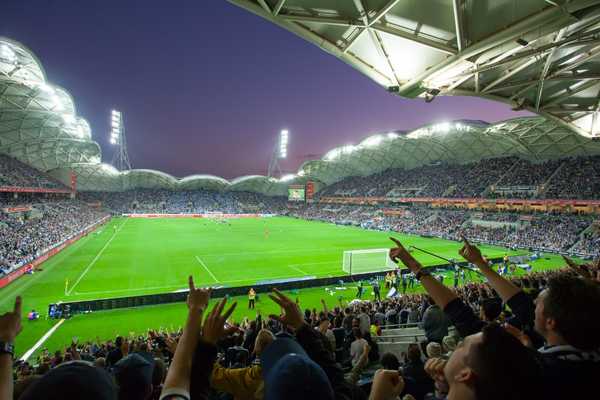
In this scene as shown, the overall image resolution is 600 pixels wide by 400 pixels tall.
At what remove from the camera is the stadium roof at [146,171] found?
34.2 metres

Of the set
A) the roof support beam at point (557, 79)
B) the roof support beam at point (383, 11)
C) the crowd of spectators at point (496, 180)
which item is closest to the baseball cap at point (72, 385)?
the roof support beam at point (383, 11)

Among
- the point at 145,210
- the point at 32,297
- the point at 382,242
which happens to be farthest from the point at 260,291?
the point at 145,210

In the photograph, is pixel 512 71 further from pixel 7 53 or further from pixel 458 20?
pixel 7 53

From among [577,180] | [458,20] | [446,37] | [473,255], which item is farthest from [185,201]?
[473,255]

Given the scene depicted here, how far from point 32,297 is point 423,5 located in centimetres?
2504

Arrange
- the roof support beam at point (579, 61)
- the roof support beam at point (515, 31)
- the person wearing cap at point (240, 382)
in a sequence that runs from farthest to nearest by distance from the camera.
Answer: the roof support beam at point (579, 61), the roof support beam at point (515, 31), the person wearing cap at point (240, 382)

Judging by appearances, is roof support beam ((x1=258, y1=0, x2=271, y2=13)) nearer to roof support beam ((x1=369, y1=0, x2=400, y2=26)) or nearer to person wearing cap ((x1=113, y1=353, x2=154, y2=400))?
roof support beam ((x1=369, y1=0, x2=400, y2=26))

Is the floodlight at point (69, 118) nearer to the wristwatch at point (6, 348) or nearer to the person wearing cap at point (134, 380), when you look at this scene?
the wristwatch at point (6, 348)

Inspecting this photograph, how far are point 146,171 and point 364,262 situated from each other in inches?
2876

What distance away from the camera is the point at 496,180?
5316cm

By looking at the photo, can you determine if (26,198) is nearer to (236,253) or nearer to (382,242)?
(236,253)

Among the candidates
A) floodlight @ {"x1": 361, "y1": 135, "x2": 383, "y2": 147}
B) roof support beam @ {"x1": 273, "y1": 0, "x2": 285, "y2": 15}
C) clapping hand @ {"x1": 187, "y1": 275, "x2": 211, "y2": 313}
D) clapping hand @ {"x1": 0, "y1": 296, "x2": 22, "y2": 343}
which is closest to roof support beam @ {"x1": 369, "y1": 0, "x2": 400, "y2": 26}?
roof support beam @ {"x1": 273, "y1": 0, "x2": 285, "y2": 15}

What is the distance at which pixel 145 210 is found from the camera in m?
84.4

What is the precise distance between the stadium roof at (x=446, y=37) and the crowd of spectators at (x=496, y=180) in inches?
1599
